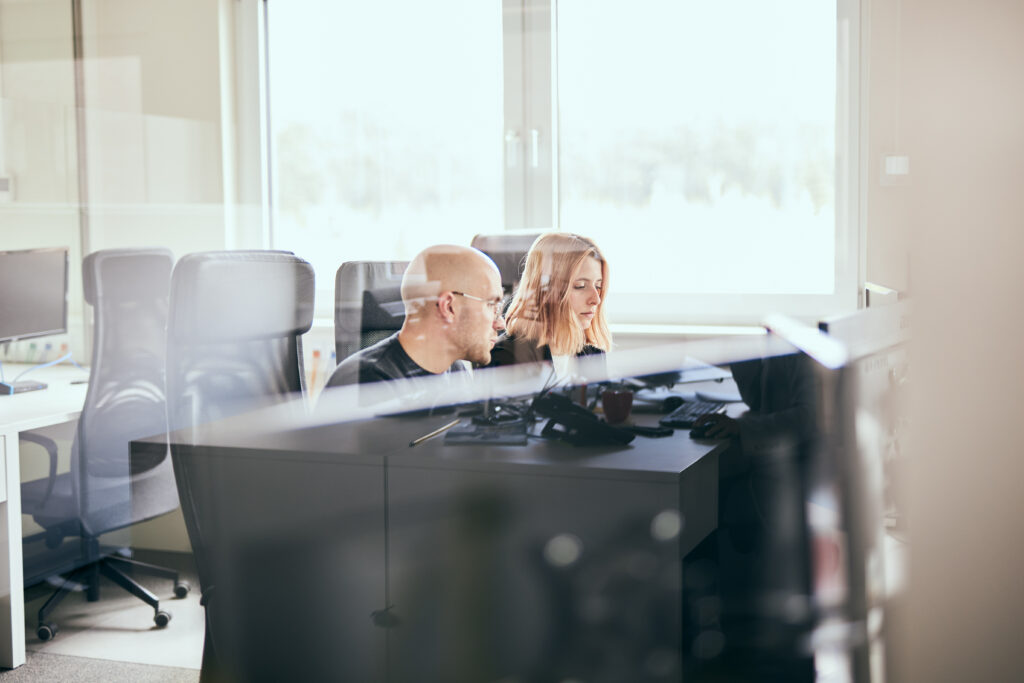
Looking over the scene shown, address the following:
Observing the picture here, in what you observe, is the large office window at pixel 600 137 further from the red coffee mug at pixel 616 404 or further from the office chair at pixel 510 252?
the red coffee mug at pixel 616 404

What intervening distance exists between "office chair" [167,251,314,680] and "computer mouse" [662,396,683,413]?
80cm

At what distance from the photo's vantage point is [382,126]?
2.01 m

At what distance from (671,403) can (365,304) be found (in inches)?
26.9

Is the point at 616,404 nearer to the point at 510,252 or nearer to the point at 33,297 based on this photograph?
the point at 510,252

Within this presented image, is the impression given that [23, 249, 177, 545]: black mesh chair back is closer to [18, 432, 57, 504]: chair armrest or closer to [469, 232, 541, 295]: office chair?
[18, 432, 57, 504]: chair armrest

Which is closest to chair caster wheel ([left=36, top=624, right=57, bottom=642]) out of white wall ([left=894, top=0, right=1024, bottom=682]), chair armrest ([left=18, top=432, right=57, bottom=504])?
chair armrest ([left=18, top=432, right=57, bottom=504])

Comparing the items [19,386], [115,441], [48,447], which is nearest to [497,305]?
[115,441]

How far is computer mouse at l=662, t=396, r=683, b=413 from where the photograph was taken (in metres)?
1.76

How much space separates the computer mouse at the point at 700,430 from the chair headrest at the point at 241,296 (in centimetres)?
88

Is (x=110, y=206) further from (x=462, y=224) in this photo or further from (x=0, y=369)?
(x=462, y=224)

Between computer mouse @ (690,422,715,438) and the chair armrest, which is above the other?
computer mouse @ (690,422,715,438)

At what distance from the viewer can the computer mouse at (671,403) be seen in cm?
176

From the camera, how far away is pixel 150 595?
87.5 inches

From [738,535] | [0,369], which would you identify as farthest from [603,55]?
[0,369]
